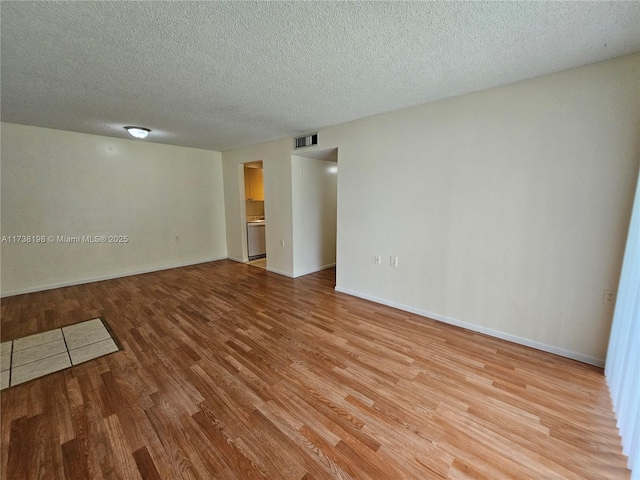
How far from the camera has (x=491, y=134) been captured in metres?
2.53

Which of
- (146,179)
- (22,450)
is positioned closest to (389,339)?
(22,450)

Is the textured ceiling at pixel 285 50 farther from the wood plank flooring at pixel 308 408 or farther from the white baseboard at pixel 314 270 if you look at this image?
the white baseboard at pixel 314 270

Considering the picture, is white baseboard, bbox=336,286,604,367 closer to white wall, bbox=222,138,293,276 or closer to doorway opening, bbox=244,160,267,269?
white wall, bbox=222,138,293,276

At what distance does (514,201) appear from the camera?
2461 mm

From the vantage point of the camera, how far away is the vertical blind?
1.35 metres

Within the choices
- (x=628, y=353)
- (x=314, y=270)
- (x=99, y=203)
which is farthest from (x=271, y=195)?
(x=628, y=353)

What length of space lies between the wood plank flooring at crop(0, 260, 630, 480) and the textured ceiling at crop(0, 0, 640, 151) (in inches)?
98.9

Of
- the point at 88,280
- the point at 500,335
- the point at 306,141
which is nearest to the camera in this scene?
the point at 500,335

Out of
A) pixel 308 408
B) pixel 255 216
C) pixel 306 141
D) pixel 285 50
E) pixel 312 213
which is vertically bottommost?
pixel 308 408

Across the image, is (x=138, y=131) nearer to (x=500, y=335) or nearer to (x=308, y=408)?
(x=308, y=408)

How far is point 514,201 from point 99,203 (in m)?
6.12

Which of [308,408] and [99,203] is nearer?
[308,408]

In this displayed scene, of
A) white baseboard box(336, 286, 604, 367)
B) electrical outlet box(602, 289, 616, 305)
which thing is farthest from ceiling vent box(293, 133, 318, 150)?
electrical outlet box(602, 289, 616, 305)

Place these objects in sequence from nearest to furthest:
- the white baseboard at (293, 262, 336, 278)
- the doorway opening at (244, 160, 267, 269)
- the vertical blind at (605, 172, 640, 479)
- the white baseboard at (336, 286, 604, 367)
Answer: the vertical blind at (605, 172, 640, 479)
the white baseboard at (336, 286, 604, 367)
the white baseboard at (293, 262, 336, 278)
the doorway opening at (244, 160, 267, 269)
